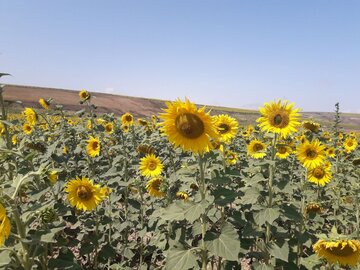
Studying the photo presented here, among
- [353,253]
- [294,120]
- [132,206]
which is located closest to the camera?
[353,253]

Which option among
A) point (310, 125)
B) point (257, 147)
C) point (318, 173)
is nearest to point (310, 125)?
point (310, 125)

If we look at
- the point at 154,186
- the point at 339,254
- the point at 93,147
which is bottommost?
the point at 339,254

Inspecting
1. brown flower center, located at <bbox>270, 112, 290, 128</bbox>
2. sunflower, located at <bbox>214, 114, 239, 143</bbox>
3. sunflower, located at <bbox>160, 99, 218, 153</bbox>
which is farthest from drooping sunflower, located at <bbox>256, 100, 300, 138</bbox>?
sunflower, located at <bbox>160, 99, 218, 153</bbox>

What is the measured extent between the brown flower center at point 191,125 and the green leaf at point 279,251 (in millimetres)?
1544

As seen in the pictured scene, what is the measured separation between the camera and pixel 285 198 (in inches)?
230

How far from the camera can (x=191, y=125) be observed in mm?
3277

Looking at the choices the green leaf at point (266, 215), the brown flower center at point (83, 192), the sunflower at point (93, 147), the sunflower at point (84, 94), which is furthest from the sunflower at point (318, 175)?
the sunflower at point (84, 94)

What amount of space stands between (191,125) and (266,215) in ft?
4.31

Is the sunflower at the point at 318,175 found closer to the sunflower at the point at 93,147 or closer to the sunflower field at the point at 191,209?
the sunflower field at the point at 191,209

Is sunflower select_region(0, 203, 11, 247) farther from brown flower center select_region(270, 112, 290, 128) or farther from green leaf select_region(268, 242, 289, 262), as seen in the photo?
brown flower center select_region(270, 112, 290, 128)

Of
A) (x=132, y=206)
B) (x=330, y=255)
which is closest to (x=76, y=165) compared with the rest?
(x=132, y=206)

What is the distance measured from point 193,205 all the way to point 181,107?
100cm

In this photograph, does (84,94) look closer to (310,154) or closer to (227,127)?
(227,127)

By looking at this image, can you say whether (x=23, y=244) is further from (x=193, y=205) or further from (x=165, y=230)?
(x=165, y=230)
